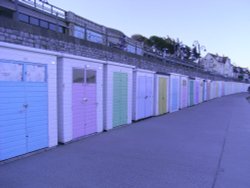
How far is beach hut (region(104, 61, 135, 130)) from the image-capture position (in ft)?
30.1

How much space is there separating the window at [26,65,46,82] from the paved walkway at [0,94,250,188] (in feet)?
5.86

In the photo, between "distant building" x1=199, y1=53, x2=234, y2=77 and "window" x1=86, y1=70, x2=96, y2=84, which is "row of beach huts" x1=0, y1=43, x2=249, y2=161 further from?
"distant building" x1=199, y1=53, x2=234, y2=77

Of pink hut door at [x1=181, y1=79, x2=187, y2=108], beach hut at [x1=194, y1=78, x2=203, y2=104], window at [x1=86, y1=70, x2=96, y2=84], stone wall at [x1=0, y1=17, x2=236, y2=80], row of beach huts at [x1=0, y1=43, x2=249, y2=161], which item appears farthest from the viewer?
beach hut at [x1=194, y1=78, x2=203, y2=104]

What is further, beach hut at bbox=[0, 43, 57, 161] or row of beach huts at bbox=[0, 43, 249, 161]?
row of beach huts at bbox=[0, 43, 249, 161]

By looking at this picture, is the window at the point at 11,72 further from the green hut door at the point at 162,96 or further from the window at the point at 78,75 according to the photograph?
the green hut door at the point at 162,96

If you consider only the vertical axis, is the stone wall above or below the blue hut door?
above

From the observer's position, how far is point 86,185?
168 inches

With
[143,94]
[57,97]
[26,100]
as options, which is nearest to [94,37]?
[143,94]

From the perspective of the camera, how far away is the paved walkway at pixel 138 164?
4.44 meters

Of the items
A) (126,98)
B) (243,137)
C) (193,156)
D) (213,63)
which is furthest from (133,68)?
(213,63)

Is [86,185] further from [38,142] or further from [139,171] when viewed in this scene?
[38,142]

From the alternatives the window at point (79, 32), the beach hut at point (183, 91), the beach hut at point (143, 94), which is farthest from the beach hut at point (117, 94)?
the beach hut at point (183, 91)

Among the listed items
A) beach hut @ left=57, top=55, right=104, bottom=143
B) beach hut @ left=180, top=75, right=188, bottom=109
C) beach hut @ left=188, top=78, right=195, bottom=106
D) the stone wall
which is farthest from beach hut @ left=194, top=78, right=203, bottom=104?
beach hut @ left=57, top=55, right=104, bottom=143

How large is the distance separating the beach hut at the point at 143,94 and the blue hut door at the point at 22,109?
5.71 meters
